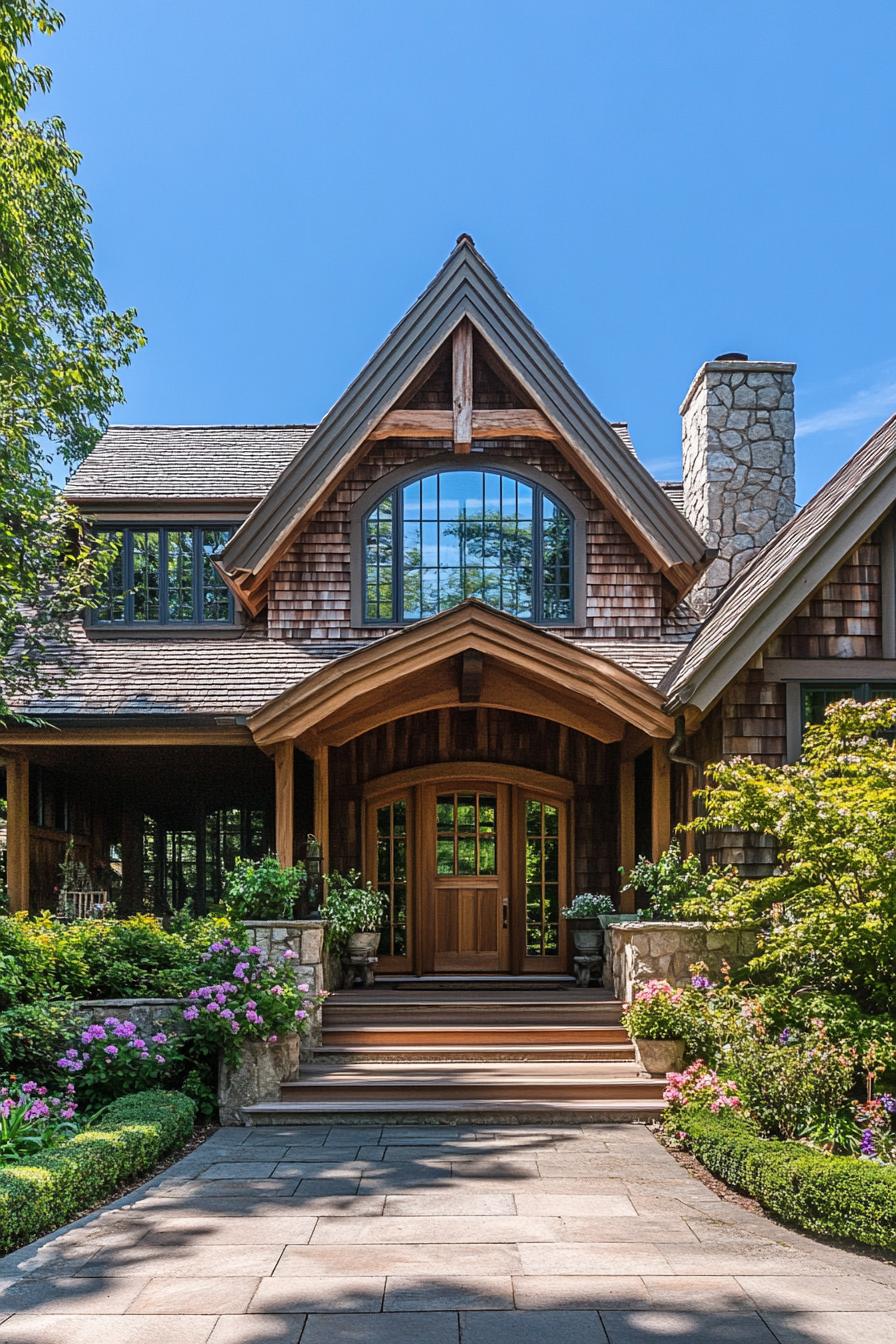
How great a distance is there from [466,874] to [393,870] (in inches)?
31.3

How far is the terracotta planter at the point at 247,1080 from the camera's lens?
861cm

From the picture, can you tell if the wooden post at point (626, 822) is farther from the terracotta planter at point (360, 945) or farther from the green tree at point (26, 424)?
the green tree at point (26, 424)

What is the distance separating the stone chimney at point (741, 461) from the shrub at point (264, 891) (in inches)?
247

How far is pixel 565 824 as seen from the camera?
13.0 metres

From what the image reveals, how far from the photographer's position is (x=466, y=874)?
1291 centimetres

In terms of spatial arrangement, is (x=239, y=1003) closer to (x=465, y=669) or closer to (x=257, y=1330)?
(x=465, y=669)

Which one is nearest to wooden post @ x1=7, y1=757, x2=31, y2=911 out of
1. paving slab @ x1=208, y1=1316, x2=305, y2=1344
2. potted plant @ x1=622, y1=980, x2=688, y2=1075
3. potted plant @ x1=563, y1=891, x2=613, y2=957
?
potted plant @ x1=563, y1=891, x2=613, y2=957

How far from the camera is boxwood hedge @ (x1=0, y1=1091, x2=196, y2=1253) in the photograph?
567 centimetres

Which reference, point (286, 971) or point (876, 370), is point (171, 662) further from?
point (876, 370)

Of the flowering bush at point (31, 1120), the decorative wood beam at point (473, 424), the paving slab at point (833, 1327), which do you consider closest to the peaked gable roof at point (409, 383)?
the decorative wood beam at point (473, 424)

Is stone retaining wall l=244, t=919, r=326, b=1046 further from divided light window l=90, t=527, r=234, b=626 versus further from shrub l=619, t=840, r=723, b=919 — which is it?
divided light window l=90, t=527, r=234, b=626

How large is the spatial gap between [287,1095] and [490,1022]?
2.03 metres

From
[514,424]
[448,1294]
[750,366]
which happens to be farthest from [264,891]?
[750,366]

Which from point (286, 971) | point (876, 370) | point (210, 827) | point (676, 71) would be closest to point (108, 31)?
point (676, 71)
